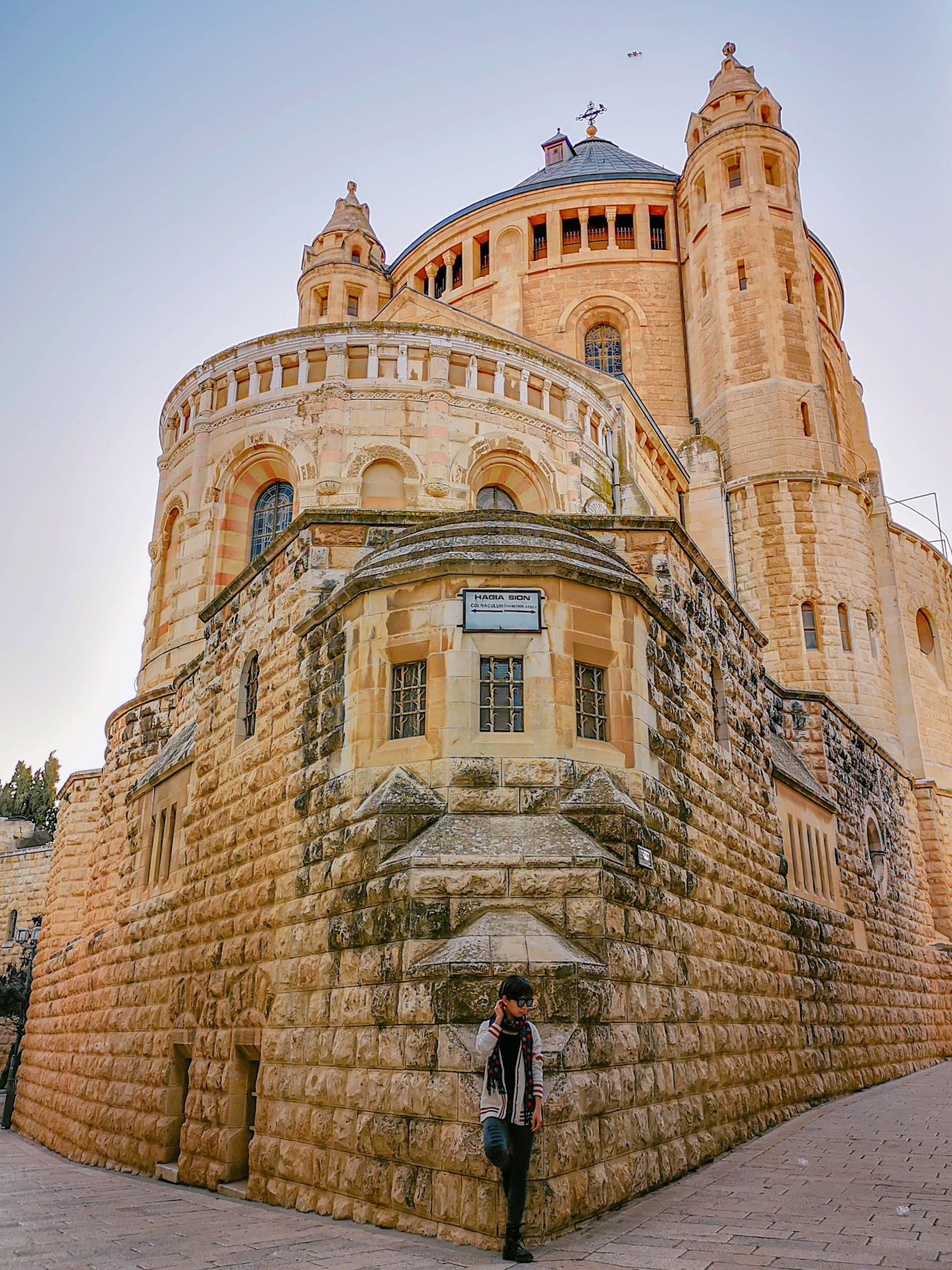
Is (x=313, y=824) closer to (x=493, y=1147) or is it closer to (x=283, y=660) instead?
(x=283, y=660)

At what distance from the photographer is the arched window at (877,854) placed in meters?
A: 19.0

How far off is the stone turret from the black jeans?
30.0m

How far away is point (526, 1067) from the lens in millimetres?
6020

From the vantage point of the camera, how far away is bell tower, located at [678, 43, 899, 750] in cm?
2597

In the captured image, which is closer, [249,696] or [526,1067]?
[526,1067]

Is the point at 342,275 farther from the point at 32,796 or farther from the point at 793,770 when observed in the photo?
the point at 32,796

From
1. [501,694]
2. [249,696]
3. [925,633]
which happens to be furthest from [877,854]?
[501,694]

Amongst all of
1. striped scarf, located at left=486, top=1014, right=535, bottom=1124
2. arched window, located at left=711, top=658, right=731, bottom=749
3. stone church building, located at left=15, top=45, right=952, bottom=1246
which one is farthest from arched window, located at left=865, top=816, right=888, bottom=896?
striped scarf, located at left=486, top=1014, right=535, bottom=1124

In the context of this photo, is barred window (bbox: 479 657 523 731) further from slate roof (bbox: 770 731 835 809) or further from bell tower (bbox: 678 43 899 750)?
bell tower (bbox: 678 43 899 750)

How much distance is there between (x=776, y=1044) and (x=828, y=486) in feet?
63.4

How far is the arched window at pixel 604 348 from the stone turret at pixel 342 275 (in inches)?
281

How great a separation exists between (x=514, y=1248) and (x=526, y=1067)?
0.97 metres

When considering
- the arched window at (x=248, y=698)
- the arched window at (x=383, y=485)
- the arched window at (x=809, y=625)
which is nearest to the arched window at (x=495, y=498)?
the arched window at (x=383, y=485)

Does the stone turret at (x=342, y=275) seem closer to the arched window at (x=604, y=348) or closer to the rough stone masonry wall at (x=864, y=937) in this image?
the arched window at (x=604, y=348)
